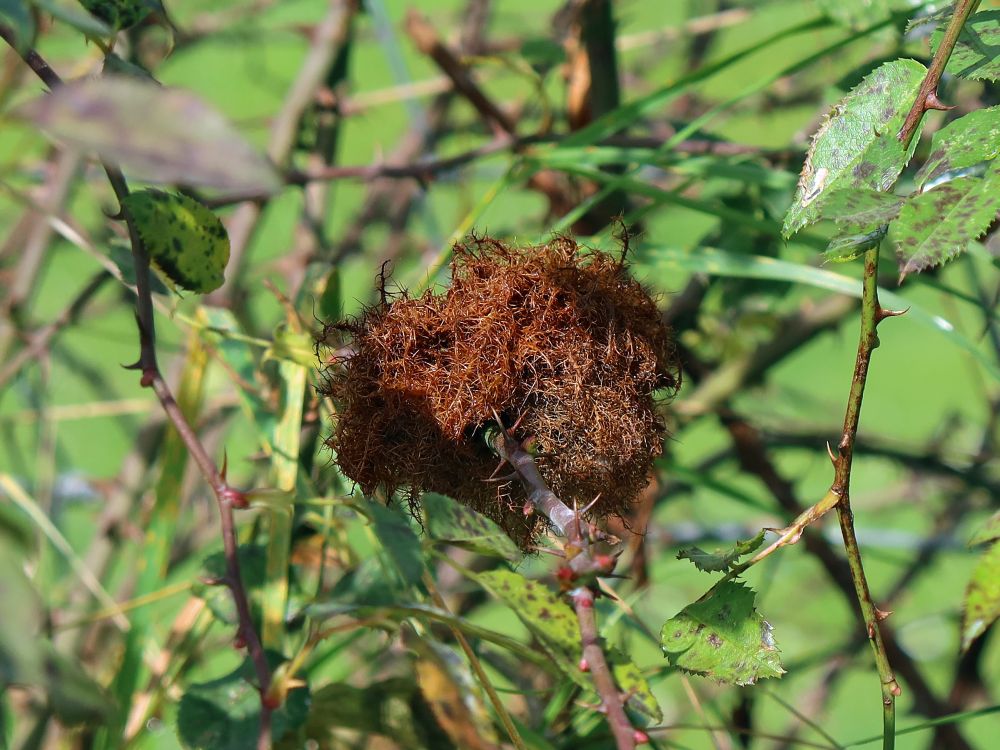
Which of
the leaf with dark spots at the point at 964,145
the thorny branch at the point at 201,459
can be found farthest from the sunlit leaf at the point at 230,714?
the leaf with dark spots at the point at 964,145

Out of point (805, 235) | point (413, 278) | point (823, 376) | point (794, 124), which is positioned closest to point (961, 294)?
point (805, 235)

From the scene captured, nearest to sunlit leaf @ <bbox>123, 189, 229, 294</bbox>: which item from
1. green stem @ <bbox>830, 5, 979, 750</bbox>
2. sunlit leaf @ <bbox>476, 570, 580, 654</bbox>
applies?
sunlit leaf @ <bbox>476, 570, 580, 654</bbox>

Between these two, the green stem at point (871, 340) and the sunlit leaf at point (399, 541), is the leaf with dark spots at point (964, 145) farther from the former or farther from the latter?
the sunlit leaf at point (399, 541)

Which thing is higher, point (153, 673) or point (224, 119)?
point (153, 673)

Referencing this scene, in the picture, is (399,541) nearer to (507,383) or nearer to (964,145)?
(507,383)

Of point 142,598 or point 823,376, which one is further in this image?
point 823,376

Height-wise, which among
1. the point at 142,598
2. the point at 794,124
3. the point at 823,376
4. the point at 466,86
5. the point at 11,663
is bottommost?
the point at 11,663

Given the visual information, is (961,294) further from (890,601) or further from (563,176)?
(890,601)
